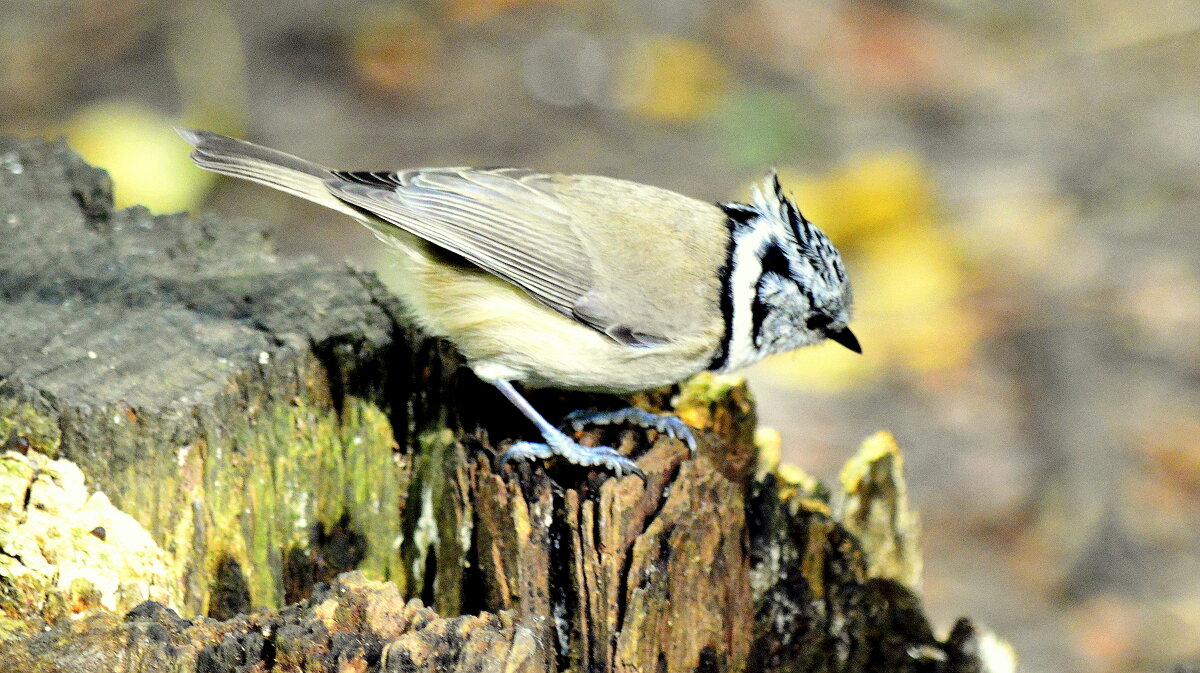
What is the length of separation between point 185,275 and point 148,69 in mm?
3980

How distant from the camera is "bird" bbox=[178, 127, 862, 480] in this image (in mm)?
3221

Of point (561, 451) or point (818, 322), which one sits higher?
point (818, 322)

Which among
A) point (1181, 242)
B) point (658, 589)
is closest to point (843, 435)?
point (1181, 242)

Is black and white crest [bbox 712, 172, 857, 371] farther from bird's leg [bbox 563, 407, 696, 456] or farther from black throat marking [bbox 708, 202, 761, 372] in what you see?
bird's leg [bbox 563, 407, 696, 456]

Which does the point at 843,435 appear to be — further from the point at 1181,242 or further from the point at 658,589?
the point at 658,589

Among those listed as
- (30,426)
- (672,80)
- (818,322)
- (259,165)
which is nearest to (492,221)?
(259,165)

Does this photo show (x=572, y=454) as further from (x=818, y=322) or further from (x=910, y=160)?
(x=910, y=160)

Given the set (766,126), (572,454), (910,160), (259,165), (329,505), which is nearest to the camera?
(572,454)

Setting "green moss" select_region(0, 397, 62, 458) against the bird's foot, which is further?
the bird's foot

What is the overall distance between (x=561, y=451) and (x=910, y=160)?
4.56 metres

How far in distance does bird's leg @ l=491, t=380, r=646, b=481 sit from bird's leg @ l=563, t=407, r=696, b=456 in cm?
14

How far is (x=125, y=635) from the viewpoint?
2.17 metres

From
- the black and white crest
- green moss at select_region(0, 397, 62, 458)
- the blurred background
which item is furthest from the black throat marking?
the blurred background

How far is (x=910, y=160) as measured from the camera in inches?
272
